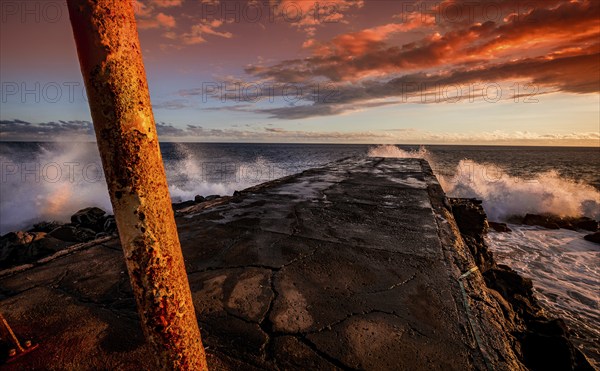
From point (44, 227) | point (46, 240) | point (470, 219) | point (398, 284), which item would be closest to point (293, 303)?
point (398, 284)

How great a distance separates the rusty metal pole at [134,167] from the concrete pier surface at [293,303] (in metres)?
0.94

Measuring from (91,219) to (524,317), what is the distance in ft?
38.3

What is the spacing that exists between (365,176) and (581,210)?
1267 centimetres

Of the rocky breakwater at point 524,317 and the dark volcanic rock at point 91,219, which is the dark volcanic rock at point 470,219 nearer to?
the rocky breakwater at point 524,317

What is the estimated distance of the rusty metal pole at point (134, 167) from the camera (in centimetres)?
81

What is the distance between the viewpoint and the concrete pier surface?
5.56 feet

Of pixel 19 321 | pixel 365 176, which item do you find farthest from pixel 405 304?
pixel 365 176

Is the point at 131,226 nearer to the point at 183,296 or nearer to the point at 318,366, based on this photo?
the point at 183,296

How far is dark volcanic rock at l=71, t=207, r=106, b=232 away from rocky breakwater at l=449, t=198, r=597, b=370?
35.2 ft

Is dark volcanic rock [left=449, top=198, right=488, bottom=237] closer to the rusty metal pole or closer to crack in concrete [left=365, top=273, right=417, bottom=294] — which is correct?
crack in concrete [left=365, top=273, right=417, bottom=294]

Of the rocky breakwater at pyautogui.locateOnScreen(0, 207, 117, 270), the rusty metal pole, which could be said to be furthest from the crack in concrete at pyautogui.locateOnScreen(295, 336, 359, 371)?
the rocky breakwater at pyautogui.locateOnScreen(0, 207, 117, 270)

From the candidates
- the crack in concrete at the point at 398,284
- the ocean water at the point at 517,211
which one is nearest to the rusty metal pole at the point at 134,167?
the crack in concrete at the point at 398,284

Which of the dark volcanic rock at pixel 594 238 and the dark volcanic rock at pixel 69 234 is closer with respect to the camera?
the dark volcanic rock at pixel 69 234

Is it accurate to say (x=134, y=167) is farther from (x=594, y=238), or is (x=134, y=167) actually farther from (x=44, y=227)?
(x=594, y=238)
